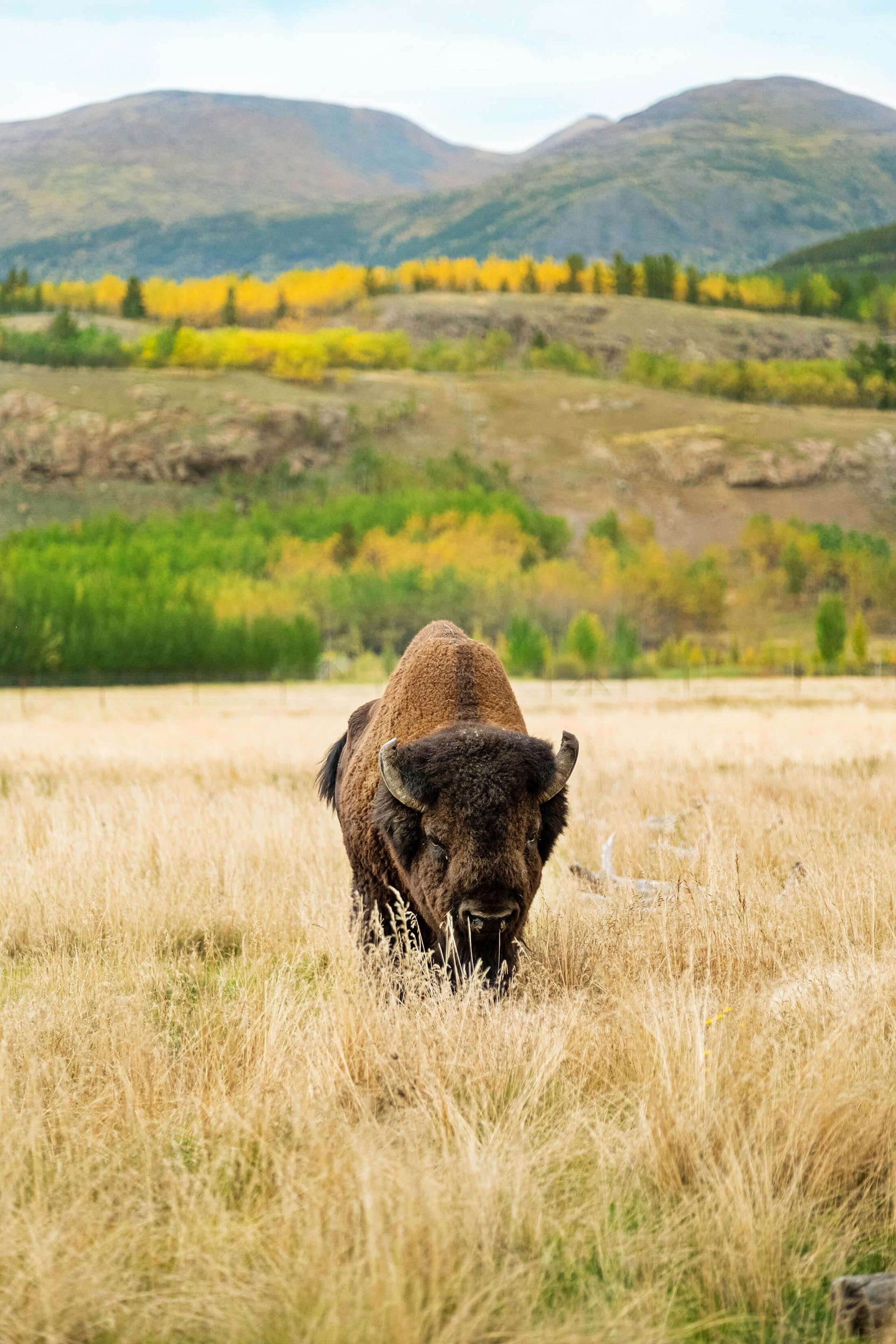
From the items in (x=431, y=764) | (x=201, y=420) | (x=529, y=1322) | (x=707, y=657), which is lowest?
(x=707, y=657)

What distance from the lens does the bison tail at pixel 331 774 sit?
842 cm

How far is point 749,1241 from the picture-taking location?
11.8 feet

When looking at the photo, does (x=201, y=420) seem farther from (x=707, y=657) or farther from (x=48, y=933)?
(x=48, y=933)

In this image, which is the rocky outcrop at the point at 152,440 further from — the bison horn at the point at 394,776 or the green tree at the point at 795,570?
the bison horn at the point at 394,776

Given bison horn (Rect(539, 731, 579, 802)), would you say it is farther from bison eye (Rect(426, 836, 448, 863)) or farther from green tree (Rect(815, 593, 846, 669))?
green tree (Rect(815, 593, 846, 669))

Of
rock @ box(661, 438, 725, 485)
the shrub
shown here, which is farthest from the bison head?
the shrub

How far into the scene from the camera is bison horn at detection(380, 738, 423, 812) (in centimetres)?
593

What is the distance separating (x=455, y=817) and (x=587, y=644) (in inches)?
3358

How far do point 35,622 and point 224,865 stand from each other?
81.1m

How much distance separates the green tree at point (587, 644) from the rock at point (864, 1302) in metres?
82.6

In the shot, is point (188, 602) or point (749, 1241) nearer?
point (749, 1241)

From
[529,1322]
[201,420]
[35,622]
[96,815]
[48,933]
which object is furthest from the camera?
[201,420]

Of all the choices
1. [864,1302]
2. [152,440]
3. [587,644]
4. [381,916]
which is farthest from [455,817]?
[152,440]

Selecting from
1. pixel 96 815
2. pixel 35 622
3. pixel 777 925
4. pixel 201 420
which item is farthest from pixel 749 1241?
pixel 201 420
